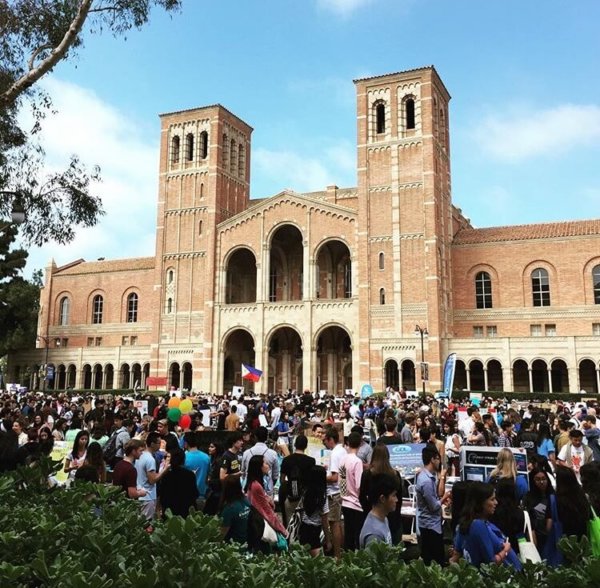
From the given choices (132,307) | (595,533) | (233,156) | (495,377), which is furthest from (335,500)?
(132,307)

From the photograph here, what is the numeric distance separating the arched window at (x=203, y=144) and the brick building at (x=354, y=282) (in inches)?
3.7

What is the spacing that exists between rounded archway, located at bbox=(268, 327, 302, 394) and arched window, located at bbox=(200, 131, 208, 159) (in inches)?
620

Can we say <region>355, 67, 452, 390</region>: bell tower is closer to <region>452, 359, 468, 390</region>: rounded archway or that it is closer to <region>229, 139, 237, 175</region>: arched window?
<region>452, 359, 468, 390</region>: rounded archway

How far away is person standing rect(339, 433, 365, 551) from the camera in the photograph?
7.64 metres

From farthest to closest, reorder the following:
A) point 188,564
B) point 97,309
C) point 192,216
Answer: point 97,309 < point 192,216 < point 188,564

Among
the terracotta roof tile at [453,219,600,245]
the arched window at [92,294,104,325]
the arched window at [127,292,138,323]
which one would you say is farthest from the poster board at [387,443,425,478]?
the arched window at [92,294,104,325]

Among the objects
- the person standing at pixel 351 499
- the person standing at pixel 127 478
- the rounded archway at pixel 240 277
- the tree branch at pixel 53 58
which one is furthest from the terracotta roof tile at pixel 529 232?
the person standing at pixel 127 478

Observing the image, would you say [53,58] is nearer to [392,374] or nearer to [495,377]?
[392,374]

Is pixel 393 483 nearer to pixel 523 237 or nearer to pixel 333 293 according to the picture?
pixel 523 237

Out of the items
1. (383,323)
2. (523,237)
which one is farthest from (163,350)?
(523,237)

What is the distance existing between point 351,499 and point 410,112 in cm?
3911

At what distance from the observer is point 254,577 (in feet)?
10.9

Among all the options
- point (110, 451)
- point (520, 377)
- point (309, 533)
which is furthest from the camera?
point (520, 377)

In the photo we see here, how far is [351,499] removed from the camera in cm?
771
